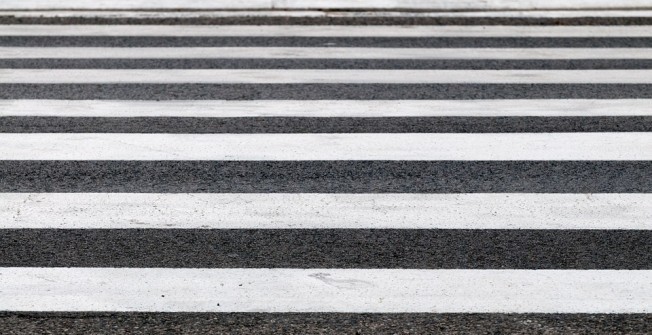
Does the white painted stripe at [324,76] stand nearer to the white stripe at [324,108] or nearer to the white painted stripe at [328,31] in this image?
the white stripe at [324,108]

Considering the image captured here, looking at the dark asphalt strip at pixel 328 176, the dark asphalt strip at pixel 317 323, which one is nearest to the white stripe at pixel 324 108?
the dark asphalt strip at pixel 328 176

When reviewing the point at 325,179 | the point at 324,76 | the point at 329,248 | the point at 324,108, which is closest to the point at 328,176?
the point at 325,179

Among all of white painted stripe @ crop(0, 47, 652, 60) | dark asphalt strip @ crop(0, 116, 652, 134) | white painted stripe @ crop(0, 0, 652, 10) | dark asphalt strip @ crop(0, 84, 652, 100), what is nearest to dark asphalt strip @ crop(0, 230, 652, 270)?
dark asphalt strip @ crop(0, 116, 652, 134)

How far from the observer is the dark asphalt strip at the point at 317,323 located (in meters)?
3.96

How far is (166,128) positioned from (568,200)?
2.51m

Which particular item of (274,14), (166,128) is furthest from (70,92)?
(274,14)

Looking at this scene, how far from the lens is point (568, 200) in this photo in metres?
5.45

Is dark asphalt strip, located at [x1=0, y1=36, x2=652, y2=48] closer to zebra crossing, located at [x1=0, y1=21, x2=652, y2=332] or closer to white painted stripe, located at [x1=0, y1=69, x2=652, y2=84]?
zebra crossing, located at [x1=0, y1=21, x2=652, y2=332]

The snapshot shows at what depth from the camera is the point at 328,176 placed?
5828 mm

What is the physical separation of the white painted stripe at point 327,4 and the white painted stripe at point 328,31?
69cm

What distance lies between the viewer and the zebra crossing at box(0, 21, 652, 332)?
14.4ft

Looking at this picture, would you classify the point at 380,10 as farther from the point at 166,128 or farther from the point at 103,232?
the point at 103,232

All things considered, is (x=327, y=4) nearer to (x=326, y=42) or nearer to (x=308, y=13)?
(x=308, y=13)

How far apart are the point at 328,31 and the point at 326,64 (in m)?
1.61
